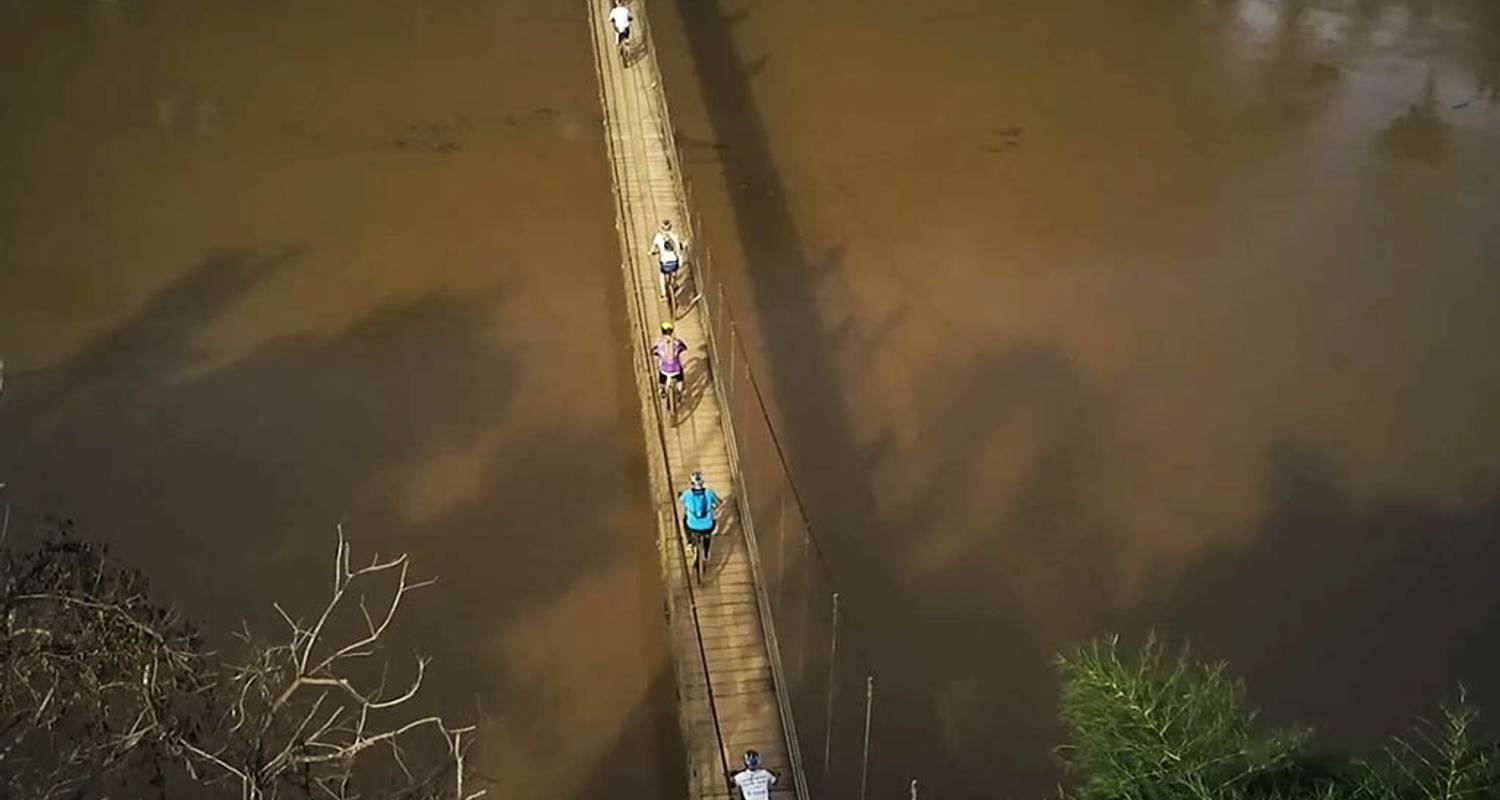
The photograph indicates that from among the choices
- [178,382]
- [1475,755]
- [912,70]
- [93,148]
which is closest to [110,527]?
[178,382]

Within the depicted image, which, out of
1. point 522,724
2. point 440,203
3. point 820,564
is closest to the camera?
point 522,724

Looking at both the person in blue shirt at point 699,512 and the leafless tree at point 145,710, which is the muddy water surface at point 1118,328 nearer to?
the person in blue shirt at point 699,512

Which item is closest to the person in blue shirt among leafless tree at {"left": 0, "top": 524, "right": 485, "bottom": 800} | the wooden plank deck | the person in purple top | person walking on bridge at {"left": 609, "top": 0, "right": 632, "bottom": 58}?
the wooden plank deck

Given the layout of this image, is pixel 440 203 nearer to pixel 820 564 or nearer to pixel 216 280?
pixel 216 280

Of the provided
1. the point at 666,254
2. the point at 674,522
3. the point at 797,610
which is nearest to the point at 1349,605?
the point at 797,610

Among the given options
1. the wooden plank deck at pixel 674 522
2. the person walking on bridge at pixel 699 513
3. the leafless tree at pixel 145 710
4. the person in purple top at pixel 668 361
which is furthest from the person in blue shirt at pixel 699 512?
the leafless tree at pixel 145 710
